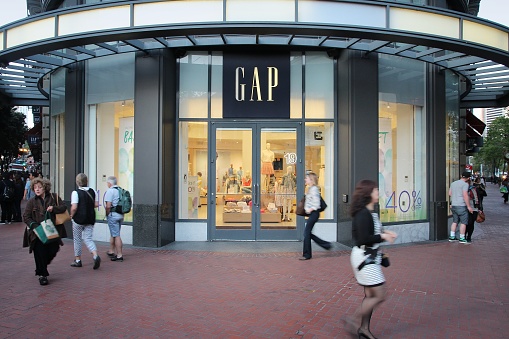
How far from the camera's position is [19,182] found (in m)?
15.4

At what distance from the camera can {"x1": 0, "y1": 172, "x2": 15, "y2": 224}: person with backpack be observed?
48.0ft

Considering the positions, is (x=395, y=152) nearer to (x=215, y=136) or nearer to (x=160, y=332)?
(x=215, y=136)

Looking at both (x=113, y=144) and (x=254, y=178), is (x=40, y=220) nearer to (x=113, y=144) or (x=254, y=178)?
(x=113, y=144)

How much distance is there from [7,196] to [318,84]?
11.5 meters

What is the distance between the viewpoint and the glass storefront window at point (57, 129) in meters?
11.9

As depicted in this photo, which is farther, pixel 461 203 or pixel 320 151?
pixel 320 151

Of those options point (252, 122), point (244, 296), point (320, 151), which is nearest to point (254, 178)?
point (252, 122)

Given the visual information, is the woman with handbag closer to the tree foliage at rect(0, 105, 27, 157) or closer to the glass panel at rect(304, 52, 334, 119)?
the glass panel at rect(304, 52, 334, 119)

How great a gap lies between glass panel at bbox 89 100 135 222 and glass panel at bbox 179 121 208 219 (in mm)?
1279

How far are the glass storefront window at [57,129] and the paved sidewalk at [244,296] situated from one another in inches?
156

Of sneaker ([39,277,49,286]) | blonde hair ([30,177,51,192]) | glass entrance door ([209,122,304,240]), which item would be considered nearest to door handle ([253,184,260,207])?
glass entrance door ([209,122,304,240])

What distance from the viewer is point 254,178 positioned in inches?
406

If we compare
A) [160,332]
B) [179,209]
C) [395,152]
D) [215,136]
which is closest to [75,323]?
[160,332]

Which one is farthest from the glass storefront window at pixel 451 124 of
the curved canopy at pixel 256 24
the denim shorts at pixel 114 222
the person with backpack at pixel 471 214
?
the denim shorts at pixel 114 222
